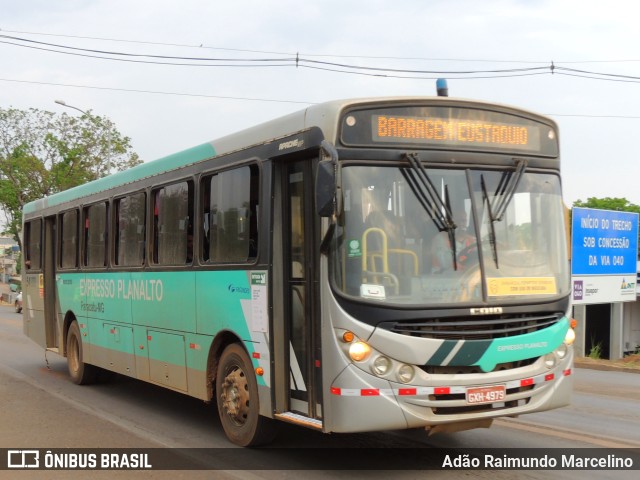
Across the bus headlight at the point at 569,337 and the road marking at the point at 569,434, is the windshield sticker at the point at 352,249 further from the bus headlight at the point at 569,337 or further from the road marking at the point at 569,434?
the road marking at the point at 569,434

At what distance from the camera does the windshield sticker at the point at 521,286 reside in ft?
21.1

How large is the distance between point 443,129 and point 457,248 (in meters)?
1.02

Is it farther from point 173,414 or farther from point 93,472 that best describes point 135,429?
point 93,472

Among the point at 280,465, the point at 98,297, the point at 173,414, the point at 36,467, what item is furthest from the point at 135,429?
the point at 98,297

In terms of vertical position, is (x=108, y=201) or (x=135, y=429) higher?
(x=108, y=201)

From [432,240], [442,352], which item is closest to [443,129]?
[432,240]

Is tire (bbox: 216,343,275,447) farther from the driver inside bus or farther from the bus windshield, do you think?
the driver inside bus

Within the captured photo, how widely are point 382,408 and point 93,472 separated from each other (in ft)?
9.15

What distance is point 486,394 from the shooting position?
20.6 ft

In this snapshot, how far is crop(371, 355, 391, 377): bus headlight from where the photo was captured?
20.0ft

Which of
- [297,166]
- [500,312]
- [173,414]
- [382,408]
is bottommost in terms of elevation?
[173,414]

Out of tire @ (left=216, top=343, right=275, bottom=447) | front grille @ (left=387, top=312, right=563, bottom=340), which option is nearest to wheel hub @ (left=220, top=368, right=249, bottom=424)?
tire @ (left=216, top=343, right=275, bottom=447)

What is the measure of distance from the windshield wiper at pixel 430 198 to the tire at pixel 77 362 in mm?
8068

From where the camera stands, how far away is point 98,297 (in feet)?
38.9
